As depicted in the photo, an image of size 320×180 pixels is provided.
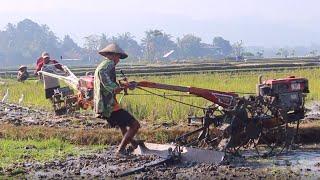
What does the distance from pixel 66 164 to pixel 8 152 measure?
1238 mm

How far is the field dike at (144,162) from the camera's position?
6586mm

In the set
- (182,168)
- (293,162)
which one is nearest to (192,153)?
(182,168)

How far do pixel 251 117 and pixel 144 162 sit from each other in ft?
5.14

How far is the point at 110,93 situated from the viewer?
7.29 meters

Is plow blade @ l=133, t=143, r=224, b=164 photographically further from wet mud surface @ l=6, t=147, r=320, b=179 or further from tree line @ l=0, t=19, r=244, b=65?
tree line @ l=0, t=19, r=244, b=65

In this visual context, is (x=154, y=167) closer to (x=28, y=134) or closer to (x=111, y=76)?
(x=111, y=76)

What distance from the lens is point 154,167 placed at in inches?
273

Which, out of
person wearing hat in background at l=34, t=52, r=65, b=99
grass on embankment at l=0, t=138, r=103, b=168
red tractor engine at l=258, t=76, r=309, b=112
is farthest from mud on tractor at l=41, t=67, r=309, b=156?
person wearing hat in background at l=34, t=52, r=65, b=99

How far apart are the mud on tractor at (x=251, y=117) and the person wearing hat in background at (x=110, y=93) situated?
6.7 inches

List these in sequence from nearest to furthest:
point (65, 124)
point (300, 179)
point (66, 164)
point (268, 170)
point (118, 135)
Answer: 1. point (300, 179)
2. point (268, 170)
3. point (66, 164)
4. point (118, 135)
5. point (65, 124)

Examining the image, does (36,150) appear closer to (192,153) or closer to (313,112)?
(192,153)

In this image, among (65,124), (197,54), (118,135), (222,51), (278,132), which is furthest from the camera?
(222,51)

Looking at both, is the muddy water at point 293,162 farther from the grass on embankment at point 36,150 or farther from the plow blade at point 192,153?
the grass on embankment at point 36,150

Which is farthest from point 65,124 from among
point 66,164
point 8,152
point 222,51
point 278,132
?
point 222,51
